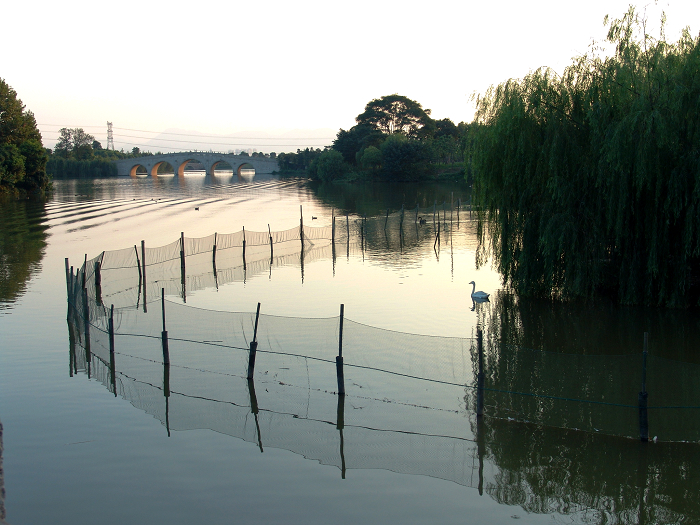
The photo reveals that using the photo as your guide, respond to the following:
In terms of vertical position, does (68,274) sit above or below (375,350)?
above

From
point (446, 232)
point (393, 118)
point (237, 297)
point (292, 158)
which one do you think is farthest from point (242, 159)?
point (237, 297)

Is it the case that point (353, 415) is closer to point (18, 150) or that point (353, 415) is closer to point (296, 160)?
point (18, 150)

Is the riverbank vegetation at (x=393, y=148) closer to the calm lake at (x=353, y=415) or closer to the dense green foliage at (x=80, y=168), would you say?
the dense green foliage at (x=80, y=168)

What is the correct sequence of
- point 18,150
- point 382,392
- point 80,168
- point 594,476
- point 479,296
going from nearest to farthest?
point 594,476 → point 382,392 → point 479,296 → point 18,150 → point 80,168

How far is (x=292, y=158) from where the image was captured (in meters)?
164

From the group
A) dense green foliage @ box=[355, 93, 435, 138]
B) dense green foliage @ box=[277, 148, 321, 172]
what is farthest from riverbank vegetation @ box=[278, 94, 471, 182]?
dense green foliage @ box=[277, 148, 321, 172]

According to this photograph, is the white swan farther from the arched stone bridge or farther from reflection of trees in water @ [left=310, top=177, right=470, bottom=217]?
the arched stone bridge

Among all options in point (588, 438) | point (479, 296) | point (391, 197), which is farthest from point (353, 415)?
point (391, 197)

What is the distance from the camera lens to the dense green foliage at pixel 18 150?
2724 inches

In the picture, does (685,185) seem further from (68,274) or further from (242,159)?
(242,159)

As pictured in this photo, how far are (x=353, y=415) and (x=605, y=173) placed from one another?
1117cm

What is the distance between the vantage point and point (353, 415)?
12.5m

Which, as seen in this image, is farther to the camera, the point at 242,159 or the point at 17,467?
the point at 242,159

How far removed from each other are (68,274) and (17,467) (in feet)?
30.6
